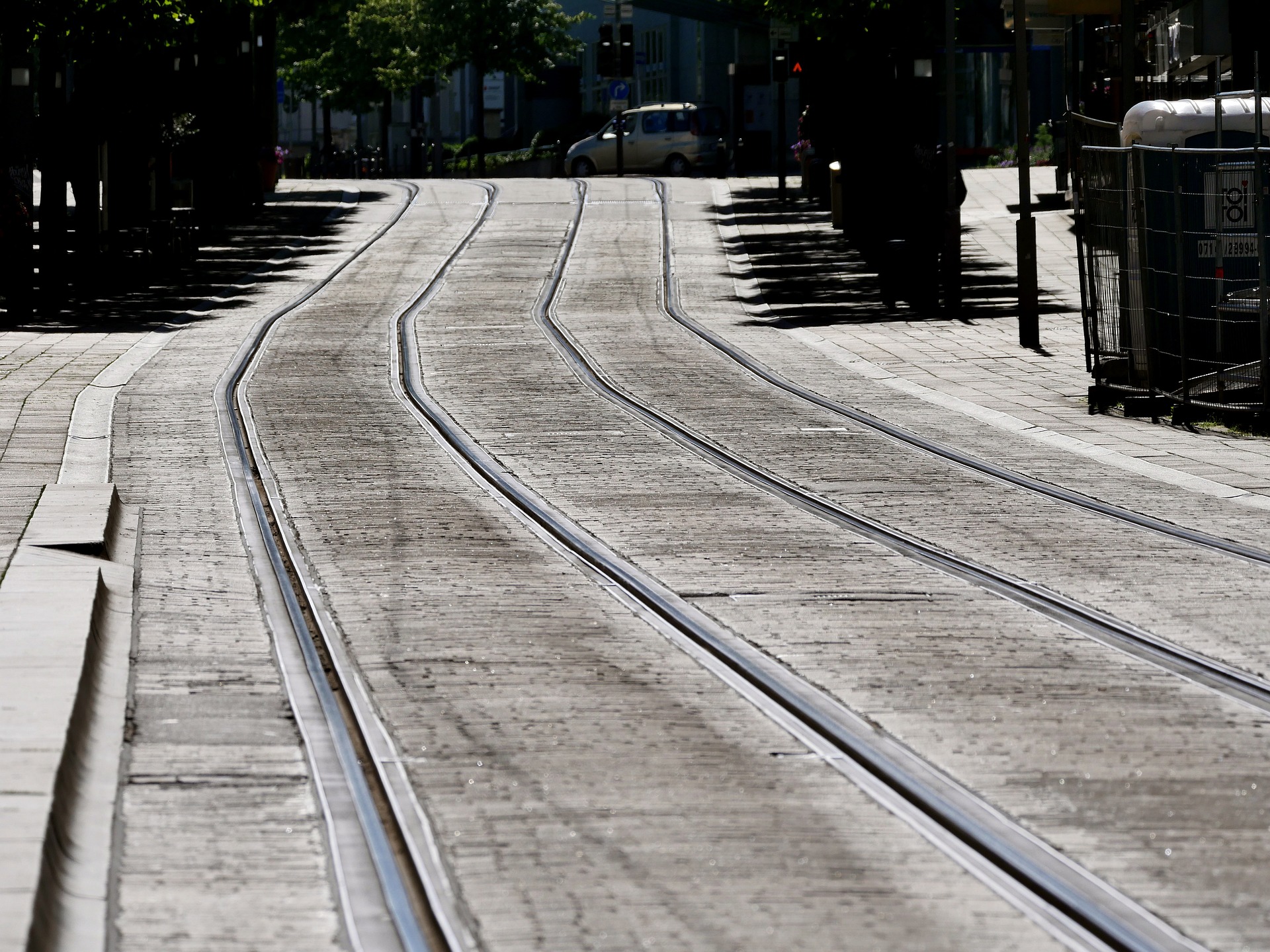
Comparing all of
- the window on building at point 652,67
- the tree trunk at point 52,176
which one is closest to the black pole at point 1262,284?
the tree trunk at point 52,176

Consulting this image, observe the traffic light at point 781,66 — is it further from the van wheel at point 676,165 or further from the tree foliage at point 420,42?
the tree foliage at point 420,42

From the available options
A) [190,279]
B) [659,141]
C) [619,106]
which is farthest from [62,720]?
[659,141]

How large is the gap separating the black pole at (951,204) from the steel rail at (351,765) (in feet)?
45.8

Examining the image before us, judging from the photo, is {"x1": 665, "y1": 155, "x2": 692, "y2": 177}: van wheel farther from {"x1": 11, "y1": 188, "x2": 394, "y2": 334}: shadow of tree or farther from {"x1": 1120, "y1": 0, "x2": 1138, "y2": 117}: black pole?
{"x1": 1120, "y1": 0, "x2": 1138, "y2": 117}: black pole

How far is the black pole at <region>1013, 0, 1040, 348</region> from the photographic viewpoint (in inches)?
Result: 808

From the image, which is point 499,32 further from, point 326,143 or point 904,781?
point 904,781

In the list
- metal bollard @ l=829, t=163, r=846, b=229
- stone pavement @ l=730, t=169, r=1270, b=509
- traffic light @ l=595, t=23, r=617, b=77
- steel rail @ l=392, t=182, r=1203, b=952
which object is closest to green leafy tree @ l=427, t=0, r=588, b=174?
traffic light @ l=595, t=23, r=617, b=77

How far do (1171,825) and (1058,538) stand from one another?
4.77 m

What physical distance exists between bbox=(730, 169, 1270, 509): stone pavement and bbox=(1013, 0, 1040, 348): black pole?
0.31 meters

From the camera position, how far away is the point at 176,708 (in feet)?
21.2

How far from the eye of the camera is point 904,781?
5.58m

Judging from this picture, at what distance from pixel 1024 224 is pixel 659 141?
39.1 meters

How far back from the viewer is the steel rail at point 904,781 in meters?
4.48

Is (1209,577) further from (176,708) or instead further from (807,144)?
(807,144)
